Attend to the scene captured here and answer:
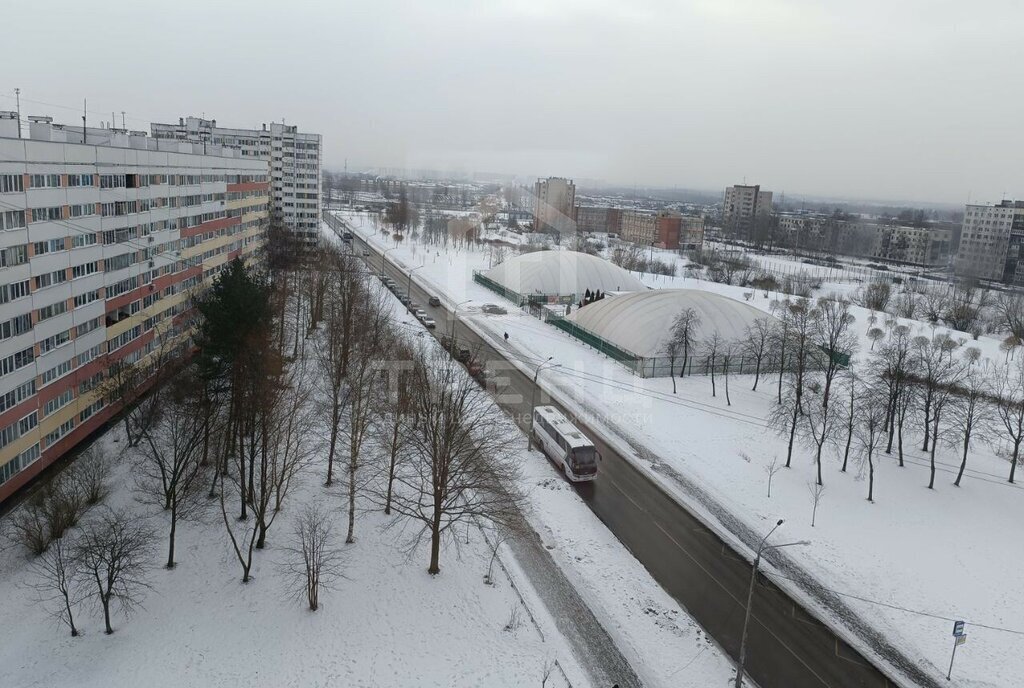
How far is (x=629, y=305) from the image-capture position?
1457 inches

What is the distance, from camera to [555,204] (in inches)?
4513

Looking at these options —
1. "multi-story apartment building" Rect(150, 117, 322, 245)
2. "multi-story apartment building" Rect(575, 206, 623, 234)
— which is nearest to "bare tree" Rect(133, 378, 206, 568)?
"multi-story apartment building" Rect(150, 117, 322, 245)

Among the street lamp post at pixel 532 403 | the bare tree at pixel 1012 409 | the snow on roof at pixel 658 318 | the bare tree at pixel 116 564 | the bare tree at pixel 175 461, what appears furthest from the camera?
the snow on roof at pixel 658 318

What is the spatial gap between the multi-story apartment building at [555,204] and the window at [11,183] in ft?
296

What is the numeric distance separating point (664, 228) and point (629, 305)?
6935 cm

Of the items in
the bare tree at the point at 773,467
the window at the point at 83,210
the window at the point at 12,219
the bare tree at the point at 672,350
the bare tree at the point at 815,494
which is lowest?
the bare tree at the point at 815,494

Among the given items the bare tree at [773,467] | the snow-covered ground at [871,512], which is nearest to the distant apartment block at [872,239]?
A: the snow-covered ground at [871,512]

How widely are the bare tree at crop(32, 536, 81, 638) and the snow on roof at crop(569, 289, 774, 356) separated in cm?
2464

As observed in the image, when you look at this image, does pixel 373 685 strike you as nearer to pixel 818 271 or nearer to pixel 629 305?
pixel 629 305

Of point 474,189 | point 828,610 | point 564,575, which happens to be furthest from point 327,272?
point 474,189

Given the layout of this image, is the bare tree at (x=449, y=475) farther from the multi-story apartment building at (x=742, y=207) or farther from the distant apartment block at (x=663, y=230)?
the multi-story apartment building at (x=742, y=207)

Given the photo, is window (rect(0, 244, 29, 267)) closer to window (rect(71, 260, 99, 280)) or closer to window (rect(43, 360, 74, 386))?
window (rect(71, 260, 99, 280))

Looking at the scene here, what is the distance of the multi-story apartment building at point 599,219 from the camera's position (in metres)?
123

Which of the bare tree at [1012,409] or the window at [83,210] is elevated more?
the window at [83,210]
